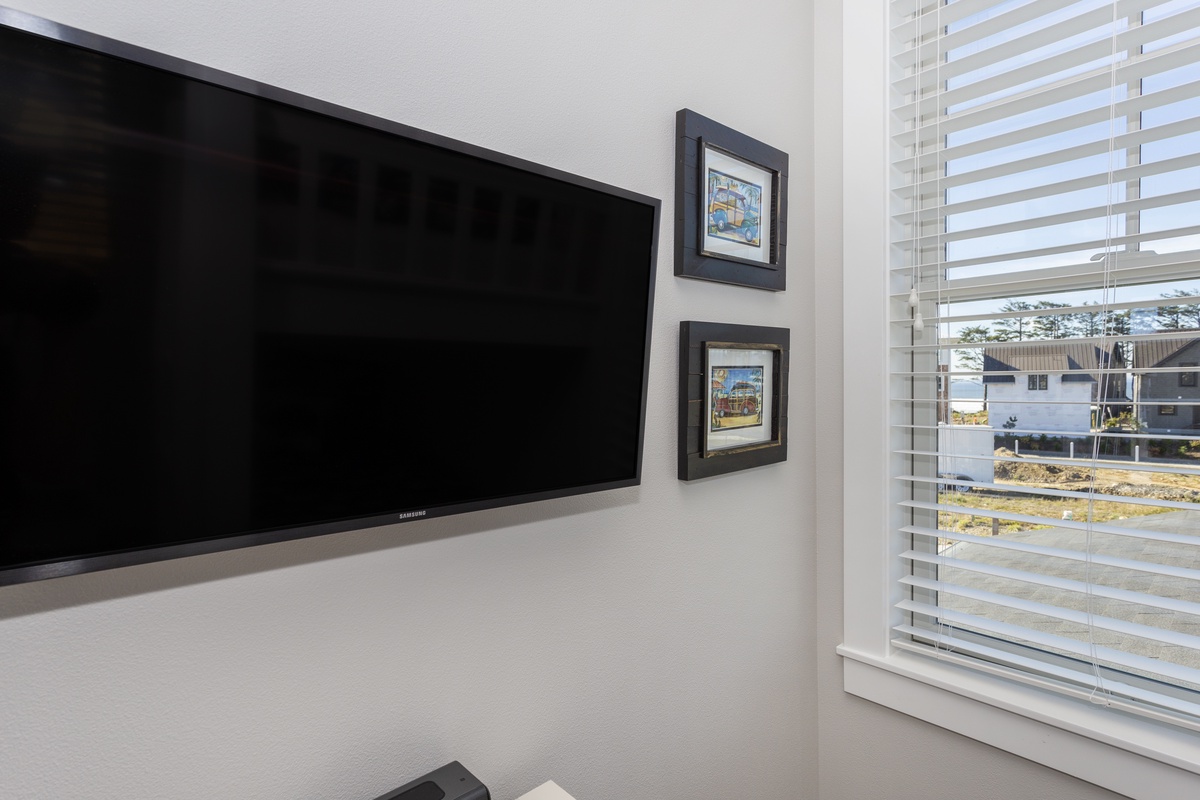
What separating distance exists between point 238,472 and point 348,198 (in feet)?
1.15

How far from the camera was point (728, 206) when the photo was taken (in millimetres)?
1343

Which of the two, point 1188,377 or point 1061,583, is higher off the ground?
point 1188,377

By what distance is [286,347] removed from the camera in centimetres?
69

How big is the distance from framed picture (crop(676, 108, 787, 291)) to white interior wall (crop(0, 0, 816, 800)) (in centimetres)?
4

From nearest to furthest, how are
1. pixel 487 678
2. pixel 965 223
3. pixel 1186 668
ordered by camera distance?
1. pixel 487 678
2. pixel 1186 668
3. pixel 965 223

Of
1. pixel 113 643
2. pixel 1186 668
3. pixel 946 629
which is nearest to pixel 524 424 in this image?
pixel 113 643

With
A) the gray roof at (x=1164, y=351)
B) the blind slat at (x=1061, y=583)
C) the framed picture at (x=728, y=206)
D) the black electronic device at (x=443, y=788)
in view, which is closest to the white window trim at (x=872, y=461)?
the blind slat at (x=1061, y=583)

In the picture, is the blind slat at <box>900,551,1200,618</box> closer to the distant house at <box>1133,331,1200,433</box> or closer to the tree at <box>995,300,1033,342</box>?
the distant house at <box>1133,331,1200,433</box>

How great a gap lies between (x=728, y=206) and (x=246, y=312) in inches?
40.6

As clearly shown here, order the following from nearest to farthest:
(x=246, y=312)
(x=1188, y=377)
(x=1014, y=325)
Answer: (x=246, y=312) → (x=1188, y=377) → (x=1014, y=325)

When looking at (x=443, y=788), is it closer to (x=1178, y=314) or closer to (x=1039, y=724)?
(x=1039, y=724)

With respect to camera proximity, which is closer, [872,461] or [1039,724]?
[1039,724]

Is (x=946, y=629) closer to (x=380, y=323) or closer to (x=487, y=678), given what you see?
(x=487, y=678)

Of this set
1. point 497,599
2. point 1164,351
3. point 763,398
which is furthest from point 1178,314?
point 497,599
